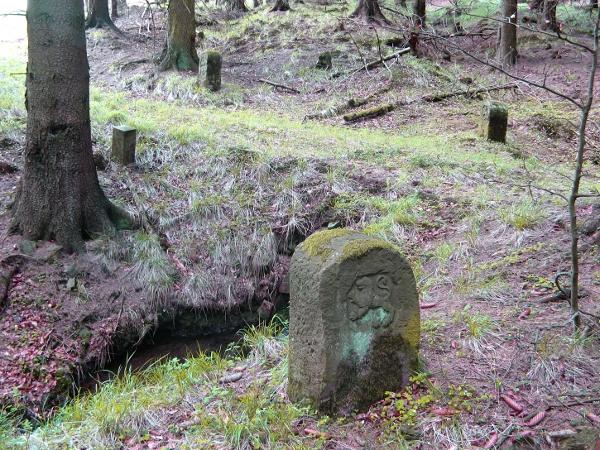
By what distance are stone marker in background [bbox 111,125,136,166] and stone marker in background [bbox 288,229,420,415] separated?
5732 millimetres

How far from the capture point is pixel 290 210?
8359 mm

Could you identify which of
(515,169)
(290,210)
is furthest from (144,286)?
(515,169)

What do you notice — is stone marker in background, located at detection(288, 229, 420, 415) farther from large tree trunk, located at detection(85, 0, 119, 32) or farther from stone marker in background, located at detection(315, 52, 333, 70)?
large tree trunk, located at detection(85, 0, 119, 32)

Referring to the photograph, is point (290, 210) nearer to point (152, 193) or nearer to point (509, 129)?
point (152, 193)

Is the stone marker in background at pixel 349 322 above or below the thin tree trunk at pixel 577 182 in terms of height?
below

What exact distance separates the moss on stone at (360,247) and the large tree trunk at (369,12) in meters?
16.4

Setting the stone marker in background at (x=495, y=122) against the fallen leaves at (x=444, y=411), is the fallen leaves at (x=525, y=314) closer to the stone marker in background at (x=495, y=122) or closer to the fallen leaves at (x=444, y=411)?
the fallen leaves at (x=444, y=411)

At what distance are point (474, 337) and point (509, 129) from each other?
8312 millimetres

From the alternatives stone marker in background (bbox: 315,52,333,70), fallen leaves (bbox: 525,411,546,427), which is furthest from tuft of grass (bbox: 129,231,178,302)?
stone marker in background (bbox: 315,52,333,70)

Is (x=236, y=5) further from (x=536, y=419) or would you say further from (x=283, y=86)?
(x=536, y=419)

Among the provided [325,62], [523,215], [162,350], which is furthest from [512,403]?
[325,62]

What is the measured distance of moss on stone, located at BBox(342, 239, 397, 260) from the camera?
3.62m

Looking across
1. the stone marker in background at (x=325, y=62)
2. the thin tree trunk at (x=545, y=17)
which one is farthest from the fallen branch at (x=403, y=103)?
the stone marker in background at (x=325, y=62)

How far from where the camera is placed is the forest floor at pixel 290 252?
3.79 meters
